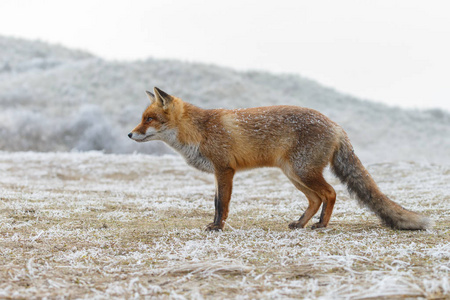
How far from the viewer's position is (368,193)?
620 centimetres

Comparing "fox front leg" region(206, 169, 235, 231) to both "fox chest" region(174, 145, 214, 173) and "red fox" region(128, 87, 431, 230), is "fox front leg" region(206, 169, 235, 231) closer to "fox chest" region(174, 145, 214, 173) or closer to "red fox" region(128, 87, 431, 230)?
"red fox" region(128, 87, 431, 230)

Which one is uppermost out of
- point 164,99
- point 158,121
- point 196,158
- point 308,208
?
point 164,99

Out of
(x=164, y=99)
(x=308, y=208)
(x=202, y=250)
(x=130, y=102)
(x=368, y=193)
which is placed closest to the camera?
(x=202, y=250)

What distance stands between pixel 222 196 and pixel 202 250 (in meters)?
1.76

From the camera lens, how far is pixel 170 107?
22.7ft

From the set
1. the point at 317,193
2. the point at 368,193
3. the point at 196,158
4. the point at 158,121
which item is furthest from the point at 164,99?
the point at 368,193

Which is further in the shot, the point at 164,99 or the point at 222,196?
the point at 164,99

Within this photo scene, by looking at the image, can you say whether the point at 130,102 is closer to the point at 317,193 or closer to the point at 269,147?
the point at 269,147

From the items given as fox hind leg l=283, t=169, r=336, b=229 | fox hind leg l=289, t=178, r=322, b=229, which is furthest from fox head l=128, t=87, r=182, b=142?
fox hind leg l=289, t=178, r=322, b=229

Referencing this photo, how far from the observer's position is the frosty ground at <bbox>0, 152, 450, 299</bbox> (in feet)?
11.3

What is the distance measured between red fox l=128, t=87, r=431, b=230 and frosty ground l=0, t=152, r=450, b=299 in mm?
421

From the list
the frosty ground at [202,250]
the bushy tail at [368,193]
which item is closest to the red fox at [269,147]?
the bushy tail at [368,193]

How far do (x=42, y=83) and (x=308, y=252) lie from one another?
3427cm

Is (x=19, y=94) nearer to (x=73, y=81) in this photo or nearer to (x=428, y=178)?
(x=73, y=81)
